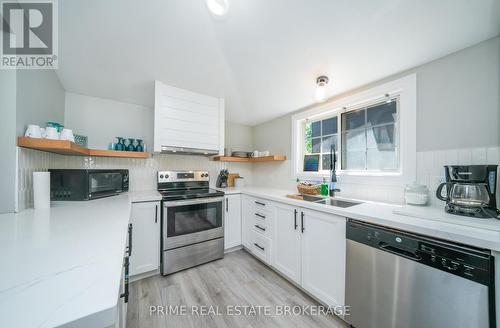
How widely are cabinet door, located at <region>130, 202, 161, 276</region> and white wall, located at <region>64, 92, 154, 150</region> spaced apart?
3.50ft

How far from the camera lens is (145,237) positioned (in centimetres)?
186

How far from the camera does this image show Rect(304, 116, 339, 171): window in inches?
90.0

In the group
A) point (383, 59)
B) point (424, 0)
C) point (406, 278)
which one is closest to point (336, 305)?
point (406, 278)

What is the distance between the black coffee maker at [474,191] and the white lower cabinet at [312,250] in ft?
2.31

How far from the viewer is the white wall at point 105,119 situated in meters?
2.13

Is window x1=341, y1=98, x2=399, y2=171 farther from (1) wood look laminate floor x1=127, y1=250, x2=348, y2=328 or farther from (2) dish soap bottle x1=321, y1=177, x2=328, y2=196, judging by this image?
(1) wood look laminate floor x1=127, y1=250, x2=348, y2=328

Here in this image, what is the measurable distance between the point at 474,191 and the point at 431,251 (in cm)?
55

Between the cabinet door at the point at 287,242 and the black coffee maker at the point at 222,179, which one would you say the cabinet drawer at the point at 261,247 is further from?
the black coffee maker at the point at 222,179

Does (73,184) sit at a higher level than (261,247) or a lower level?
higher

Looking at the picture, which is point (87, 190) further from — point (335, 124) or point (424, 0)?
point (424, 0)

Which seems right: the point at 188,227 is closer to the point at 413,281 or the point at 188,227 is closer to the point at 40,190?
the point at 40,190

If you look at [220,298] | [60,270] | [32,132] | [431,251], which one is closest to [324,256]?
[431,251]

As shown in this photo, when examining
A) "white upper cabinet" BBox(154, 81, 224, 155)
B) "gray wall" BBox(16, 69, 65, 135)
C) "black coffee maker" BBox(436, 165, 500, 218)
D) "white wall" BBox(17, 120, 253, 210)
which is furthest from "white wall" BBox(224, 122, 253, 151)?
"black coffee maker" BBox(436, 165, 500, 218)

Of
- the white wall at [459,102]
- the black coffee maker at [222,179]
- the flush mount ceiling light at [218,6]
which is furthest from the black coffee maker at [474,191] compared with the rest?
the black coffee maker at [222,179]
